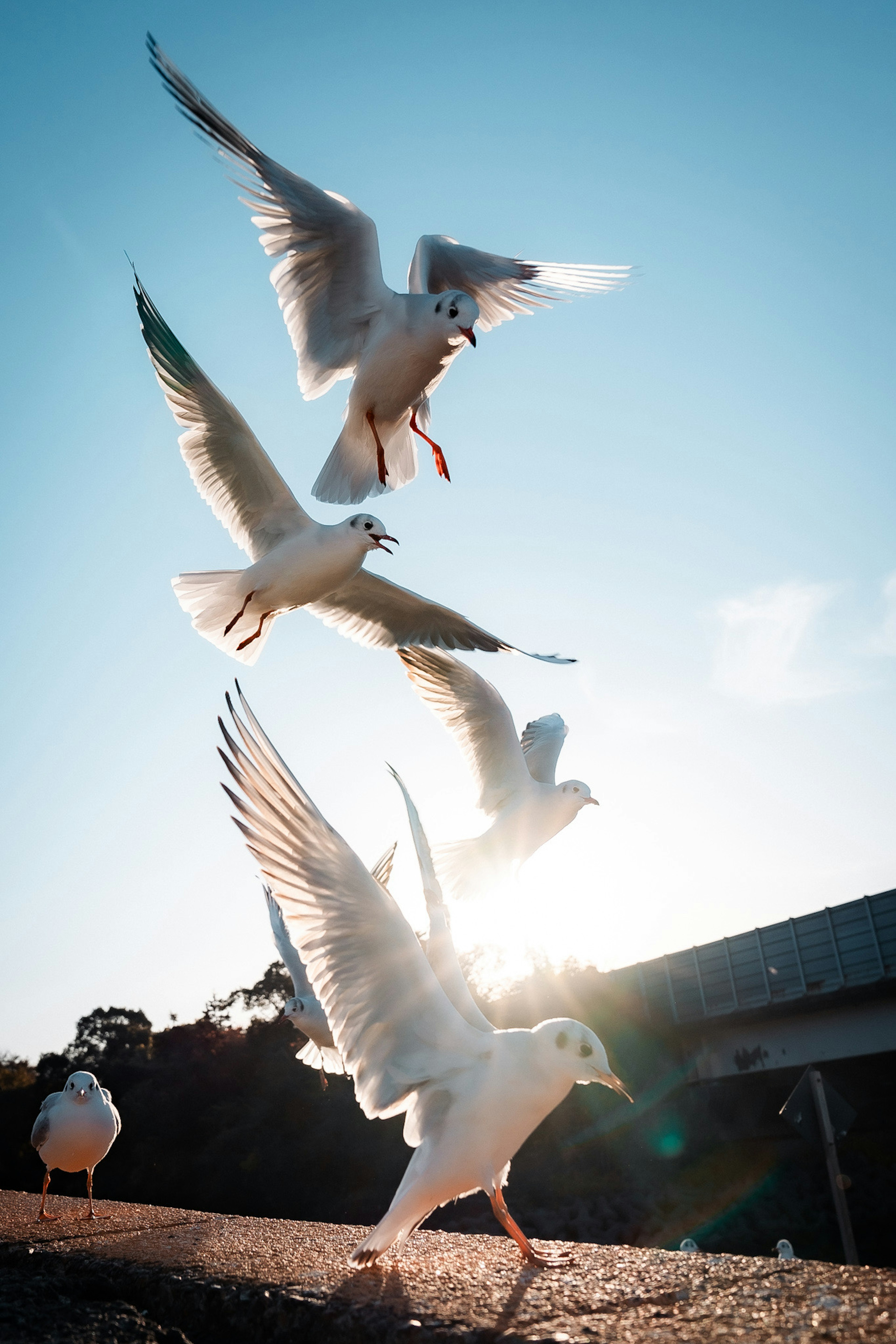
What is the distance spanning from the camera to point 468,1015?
339 cm

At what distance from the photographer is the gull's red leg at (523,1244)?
8.93ft

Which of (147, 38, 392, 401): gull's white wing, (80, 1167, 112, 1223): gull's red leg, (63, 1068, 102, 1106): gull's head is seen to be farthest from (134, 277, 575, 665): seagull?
(63, 1068, 102, 1106): gull's head

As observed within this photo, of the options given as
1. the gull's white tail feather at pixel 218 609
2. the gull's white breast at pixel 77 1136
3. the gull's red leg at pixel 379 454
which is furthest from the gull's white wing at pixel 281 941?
the gull's red leg at pixel 379 454

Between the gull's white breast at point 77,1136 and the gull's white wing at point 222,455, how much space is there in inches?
158

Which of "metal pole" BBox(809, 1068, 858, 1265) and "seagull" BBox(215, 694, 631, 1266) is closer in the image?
"seagull" BBox(215, 694, 631, 1266)

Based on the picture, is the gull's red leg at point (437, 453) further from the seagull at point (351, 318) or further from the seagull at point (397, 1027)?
the seagull at point (397, 1027)

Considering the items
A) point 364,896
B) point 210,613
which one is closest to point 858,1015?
point 210,613

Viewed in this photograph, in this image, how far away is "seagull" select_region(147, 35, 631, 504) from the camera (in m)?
5.21

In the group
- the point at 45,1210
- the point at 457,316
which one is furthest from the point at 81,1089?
the point at 457,316

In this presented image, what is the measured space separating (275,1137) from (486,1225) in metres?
5.30

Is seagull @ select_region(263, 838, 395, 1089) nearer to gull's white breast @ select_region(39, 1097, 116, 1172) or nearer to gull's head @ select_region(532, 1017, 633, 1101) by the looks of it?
gull's white breast @ select_region(39, 1097, 116, 1172)

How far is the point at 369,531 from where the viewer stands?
16.4ft

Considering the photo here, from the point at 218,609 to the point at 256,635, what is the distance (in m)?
0.30

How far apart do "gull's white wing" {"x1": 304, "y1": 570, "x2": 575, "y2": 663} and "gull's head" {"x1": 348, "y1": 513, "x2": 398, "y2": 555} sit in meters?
1.43
